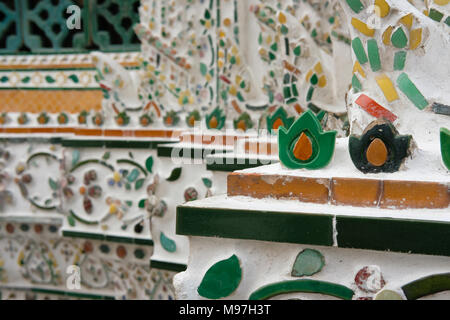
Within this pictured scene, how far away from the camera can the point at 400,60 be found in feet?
4.71

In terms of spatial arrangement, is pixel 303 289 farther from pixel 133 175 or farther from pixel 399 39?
pixel 133 175

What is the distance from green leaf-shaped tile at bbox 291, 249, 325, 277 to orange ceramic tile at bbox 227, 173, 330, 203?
12cm

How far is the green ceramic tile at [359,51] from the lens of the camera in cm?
149

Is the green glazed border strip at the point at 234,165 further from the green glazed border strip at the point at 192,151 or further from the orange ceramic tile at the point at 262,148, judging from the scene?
the green glazed border strip at the point at 192,151

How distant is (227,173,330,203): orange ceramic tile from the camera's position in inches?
46.1

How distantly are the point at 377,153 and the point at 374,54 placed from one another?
0.41 m

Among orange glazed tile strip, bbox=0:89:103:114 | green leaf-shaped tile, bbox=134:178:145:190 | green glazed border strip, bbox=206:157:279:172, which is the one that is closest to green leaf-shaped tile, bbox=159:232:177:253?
green leaf-shaped tile, bbox=134:178:145:190

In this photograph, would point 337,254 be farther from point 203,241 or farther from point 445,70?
point 445,70

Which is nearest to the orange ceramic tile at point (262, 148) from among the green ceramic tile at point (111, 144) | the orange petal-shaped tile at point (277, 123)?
the orange petal-shaped tile at point (277, 123)

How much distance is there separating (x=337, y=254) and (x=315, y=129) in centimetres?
27

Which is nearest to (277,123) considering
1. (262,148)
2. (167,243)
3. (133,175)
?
(262,148)

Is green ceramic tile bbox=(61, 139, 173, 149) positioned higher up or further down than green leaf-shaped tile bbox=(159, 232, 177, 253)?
higher up

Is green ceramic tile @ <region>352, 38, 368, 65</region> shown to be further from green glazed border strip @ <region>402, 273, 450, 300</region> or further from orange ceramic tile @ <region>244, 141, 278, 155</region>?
green glazed border strip @ <region>402, 273, 450, 300</region>

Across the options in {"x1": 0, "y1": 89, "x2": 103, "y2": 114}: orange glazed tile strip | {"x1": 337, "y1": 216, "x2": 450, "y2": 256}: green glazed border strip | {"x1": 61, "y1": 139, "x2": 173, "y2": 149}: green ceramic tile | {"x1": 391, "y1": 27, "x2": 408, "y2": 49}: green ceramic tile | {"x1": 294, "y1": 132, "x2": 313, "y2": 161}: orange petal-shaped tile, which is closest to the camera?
{"x1": 337, "y1": 216, "x2": 450, "y2": 256}: green glazed border strip
